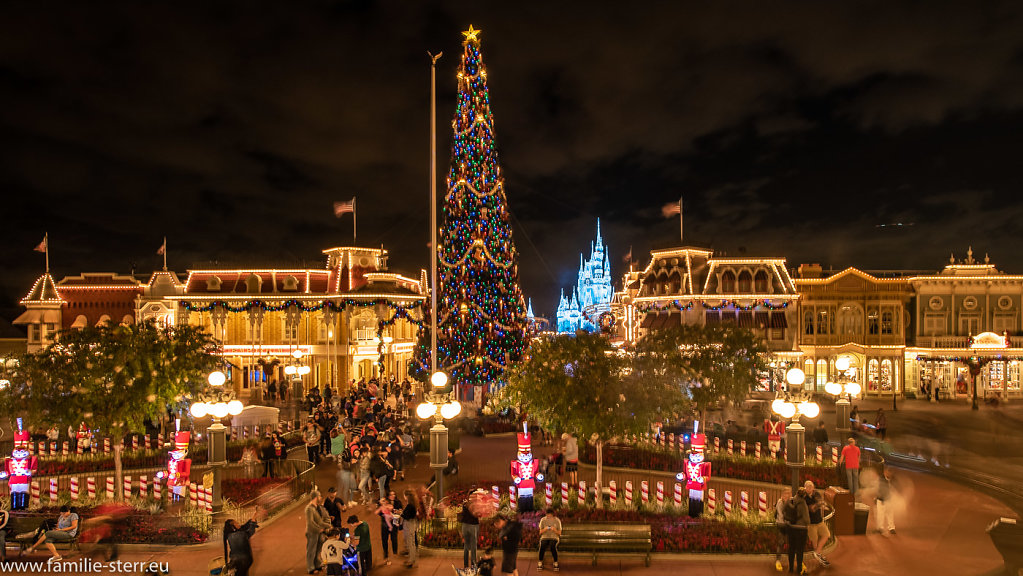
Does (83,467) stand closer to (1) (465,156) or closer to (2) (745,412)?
→ (1) (465,156)

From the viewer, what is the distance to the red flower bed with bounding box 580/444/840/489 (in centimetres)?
1695

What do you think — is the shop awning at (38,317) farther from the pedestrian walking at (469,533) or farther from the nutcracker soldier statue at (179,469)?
the pedestrian walking at (469,533)

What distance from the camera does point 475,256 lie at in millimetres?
27578

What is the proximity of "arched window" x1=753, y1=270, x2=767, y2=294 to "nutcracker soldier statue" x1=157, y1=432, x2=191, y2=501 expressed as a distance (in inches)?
1290

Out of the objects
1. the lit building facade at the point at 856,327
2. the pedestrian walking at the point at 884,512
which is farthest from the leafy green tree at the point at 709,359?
the lit building facade at the point at 856,327

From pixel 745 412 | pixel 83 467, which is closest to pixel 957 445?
pixel 745 412

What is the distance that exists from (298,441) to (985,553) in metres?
20.4

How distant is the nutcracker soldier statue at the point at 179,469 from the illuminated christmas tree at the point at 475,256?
12.9 m

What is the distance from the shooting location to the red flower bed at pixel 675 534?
38.9ft

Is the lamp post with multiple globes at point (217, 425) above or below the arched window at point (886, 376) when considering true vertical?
above

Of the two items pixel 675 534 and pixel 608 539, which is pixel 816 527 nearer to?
pixel 675 534

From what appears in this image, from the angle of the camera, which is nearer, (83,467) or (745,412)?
(83,467)

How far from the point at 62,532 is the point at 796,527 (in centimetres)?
1367

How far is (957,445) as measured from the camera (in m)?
23.4
